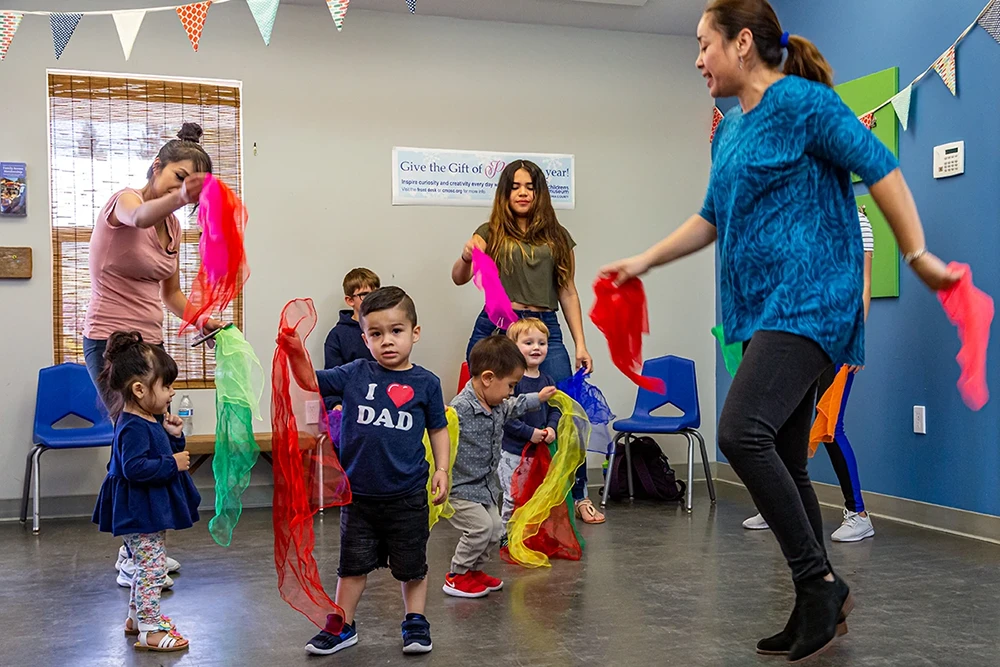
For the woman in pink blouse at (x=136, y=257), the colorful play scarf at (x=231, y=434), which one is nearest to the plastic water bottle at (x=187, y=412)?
the woman in pink blouse at (x=136, y=257)

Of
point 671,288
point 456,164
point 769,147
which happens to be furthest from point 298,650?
point 671,288

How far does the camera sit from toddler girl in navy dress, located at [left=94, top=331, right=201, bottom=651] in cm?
293

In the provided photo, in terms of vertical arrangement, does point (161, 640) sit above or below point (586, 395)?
below

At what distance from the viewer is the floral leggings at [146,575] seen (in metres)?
2.96

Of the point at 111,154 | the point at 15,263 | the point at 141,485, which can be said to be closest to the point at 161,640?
the point at 141,485

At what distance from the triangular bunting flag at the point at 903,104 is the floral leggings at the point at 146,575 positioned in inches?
160

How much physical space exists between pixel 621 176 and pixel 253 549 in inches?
142

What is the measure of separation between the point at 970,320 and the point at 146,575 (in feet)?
7.96

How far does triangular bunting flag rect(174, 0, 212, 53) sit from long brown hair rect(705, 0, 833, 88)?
365 cm

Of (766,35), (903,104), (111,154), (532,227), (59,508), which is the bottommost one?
(59,508)

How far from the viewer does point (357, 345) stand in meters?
5.80

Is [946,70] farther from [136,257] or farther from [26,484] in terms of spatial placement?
[26,484]

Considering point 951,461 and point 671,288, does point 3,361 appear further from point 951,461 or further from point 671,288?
point 951,461

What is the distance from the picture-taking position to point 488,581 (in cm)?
366
